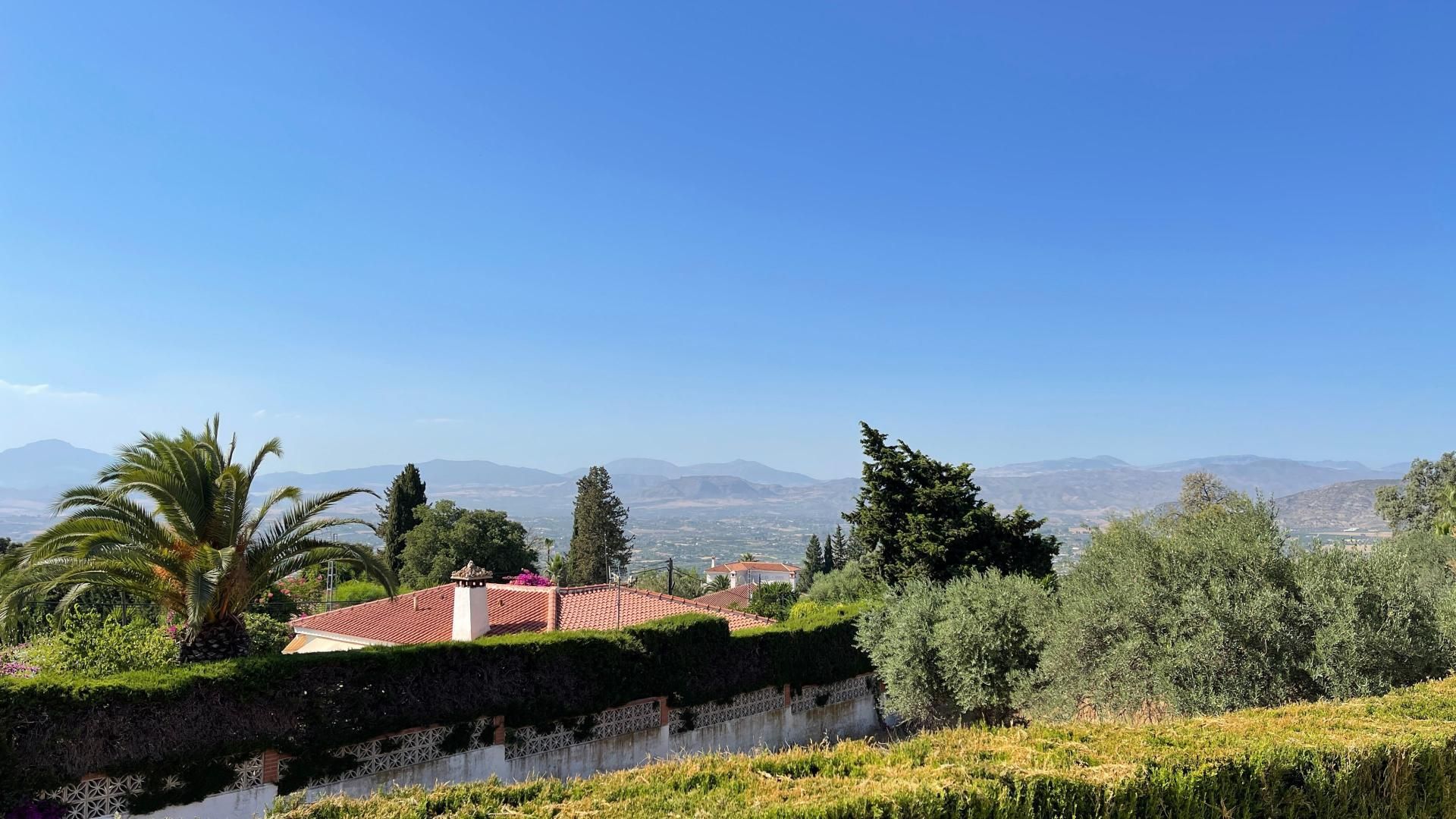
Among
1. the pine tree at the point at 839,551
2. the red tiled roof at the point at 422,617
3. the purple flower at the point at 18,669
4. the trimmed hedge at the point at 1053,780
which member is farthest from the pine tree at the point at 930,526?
the pine tree at the point at 839,551

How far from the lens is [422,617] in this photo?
71.2 ft

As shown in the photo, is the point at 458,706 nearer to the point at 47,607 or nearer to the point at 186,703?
the point at 186,703

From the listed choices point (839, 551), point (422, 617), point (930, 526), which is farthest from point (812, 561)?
point (422, 617)

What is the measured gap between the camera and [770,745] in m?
18.4

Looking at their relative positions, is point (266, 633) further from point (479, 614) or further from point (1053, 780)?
point (1053, 780)

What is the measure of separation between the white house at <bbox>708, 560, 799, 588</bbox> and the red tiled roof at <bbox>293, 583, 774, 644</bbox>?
7917 cm

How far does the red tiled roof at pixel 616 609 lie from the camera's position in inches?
866

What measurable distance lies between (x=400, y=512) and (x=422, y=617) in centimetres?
2855

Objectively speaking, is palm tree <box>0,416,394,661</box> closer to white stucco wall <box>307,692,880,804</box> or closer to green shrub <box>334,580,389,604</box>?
white stucco wall <box>307,692,880,804</box>

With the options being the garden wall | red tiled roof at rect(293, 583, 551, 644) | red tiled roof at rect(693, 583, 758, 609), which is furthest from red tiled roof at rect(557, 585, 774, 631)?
red tiled roof at rect(693, 583, 758, 609)

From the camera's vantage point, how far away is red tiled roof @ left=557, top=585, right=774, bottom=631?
21984 millimetres

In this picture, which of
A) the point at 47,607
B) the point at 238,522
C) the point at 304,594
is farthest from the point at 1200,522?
the point at 304,594

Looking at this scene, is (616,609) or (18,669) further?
(616,609)

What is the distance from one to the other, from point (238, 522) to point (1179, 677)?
1474 cm
